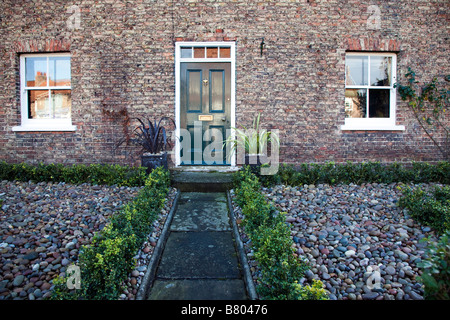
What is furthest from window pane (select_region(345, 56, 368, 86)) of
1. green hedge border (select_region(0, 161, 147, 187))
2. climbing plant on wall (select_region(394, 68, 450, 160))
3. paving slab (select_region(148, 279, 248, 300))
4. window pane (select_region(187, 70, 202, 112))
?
paving slab (select_region(148, 279, 248, 300))

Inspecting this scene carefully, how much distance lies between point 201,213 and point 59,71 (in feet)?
16.0

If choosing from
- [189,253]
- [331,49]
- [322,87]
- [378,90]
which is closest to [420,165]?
[378,90]

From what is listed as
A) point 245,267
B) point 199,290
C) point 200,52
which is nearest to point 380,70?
point 200,52

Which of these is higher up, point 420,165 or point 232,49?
point 232,49

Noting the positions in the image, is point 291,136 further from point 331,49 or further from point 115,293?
point 115,293

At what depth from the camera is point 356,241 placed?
2.85m

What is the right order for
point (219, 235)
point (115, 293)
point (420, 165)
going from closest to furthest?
point (115, 293)
point (219, 235)
point (420, 165)

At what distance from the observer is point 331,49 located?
18.4 ft

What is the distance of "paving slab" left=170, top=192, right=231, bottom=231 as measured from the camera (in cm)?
340

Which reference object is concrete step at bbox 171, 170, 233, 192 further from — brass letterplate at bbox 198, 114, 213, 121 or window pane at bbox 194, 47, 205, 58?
window pane at bbox 194, 47, 205, 58

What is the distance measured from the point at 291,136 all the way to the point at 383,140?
208 cm

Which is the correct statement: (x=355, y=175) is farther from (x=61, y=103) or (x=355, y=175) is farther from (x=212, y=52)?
(x=61, y=103)

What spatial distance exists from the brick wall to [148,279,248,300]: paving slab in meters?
3.82

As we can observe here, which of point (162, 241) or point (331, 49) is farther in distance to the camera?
point (331, 49)
